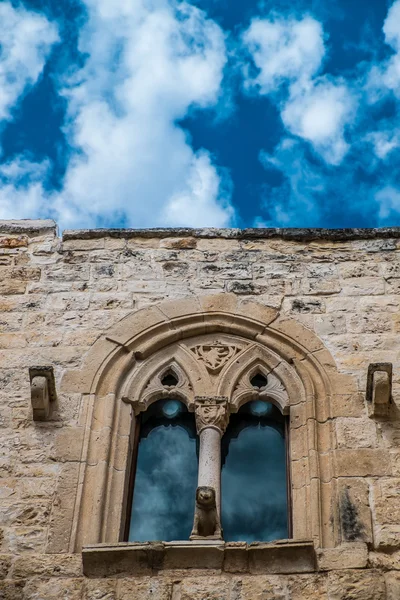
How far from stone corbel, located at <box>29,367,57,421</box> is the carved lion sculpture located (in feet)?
4.55

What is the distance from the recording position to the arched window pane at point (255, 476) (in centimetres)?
742

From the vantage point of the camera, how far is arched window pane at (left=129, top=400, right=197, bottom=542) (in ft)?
24.4

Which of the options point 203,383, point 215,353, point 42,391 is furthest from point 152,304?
point 42,391

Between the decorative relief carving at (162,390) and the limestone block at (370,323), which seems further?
the limestone block at (370,323)

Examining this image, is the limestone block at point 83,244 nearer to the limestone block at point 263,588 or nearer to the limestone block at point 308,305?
the limestone block at point 308,305

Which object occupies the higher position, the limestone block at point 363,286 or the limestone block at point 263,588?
the limestone block at point 363,286

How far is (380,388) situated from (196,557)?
72.8 inches

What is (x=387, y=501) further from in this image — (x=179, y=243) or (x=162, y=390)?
(x=179, y=243)

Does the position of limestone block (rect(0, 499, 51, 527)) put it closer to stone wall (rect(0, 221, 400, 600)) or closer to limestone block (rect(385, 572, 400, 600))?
stone wall (rect(0, 221, 400, 600))

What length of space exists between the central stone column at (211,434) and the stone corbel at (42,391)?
1.06 meters

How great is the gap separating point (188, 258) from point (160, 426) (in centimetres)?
166

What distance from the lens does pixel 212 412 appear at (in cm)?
786

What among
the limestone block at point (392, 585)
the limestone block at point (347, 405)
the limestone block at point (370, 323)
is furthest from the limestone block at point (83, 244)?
the limestone block at point (392, 585)

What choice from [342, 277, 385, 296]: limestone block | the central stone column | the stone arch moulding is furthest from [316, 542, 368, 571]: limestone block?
[342, 277, 385, 296]: limestone block
